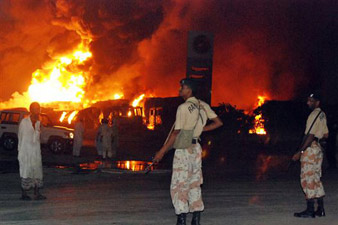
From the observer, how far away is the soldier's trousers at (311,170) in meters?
8.89

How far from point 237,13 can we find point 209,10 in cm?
291

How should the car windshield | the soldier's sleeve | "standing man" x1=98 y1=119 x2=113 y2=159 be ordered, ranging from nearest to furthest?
the soldier's sleeve, "standing man" x1=98 y1=119 x2=113 y2=159, the car windshield

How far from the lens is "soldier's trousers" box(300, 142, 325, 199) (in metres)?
8.89

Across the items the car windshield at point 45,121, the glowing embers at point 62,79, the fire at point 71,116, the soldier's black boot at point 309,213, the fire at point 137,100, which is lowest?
the soldier's black boot at point 309,213

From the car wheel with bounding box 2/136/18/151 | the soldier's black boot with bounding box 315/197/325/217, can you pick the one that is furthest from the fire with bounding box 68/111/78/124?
the soldier's black boot with bounding box 315/197/325/217

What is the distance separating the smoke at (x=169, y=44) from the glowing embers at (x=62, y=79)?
0.74 m

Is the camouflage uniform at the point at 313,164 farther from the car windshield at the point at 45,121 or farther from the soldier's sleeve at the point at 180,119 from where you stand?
the car windshield at the point at 45,121

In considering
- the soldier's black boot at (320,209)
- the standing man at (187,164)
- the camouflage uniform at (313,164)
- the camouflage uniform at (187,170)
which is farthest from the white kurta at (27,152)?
the soldier's black boot at (320,209)

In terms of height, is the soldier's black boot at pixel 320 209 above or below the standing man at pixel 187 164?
below

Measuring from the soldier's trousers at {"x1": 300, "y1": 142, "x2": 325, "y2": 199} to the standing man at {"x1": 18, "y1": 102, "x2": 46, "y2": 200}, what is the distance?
14.8 feet

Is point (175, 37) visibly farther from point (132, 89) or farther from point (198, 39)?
point (198, 39)

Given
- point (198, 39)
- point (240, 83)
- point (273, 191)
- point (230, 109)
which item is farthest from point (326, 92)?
point (273, 191)

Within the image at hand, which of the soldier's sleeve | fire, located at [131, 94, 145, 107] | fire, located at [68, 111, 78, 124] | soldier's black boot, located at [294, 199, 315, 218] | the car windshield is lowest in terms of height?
soldier's black boot, located at [294, 199, 315, 218]

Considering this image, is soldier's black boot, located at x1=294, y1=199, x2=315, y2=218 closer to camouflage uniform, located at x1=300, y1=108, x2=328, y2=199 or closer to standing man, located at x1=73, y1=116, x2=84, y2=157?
camouflage uniform, located at x1=300, y1=108, x2=328, y2=199
